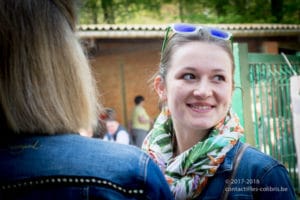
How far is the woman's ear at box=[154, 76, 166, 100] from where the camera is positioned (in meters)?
1.59

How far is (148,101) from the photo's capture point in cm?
805

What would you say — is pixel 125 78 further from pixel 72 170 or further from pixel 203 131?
pixel 72 170

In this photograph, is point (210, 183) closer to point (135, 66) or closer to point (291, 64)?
point (291, 64)

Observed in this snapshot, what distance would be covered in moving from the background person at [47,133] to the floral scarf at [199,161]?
40 centimetres

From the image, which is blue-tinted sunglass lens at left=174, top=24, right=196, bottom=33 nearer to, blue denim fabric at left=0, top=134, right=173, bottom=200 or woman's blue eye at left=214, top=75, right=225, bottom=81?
woman's blue eye at left=214, top=75, right=225, bottom=81

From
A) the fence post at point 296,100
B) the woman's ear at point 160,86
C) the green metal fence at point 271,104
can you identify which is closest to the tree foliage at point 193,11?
the green metal fence at point 271,104

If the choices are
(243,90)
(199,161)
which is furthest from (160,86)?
(243,90)

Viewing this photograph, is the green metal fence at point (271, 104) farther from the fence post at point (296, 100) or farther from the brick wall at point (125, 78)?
the brick wall at point (125, 78)

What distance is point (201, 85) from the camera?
4.68 ft

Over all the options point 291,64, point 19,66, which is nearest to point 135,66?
point 291,64

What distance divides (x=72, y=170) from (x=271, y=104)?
12.2ft

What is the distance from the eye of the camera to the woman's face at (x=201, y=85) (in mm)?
1430

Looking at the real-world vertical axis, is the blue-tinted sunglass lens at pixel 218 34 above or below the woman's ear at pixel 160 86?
above

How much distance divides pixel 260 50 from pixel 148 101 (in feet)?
8.03
